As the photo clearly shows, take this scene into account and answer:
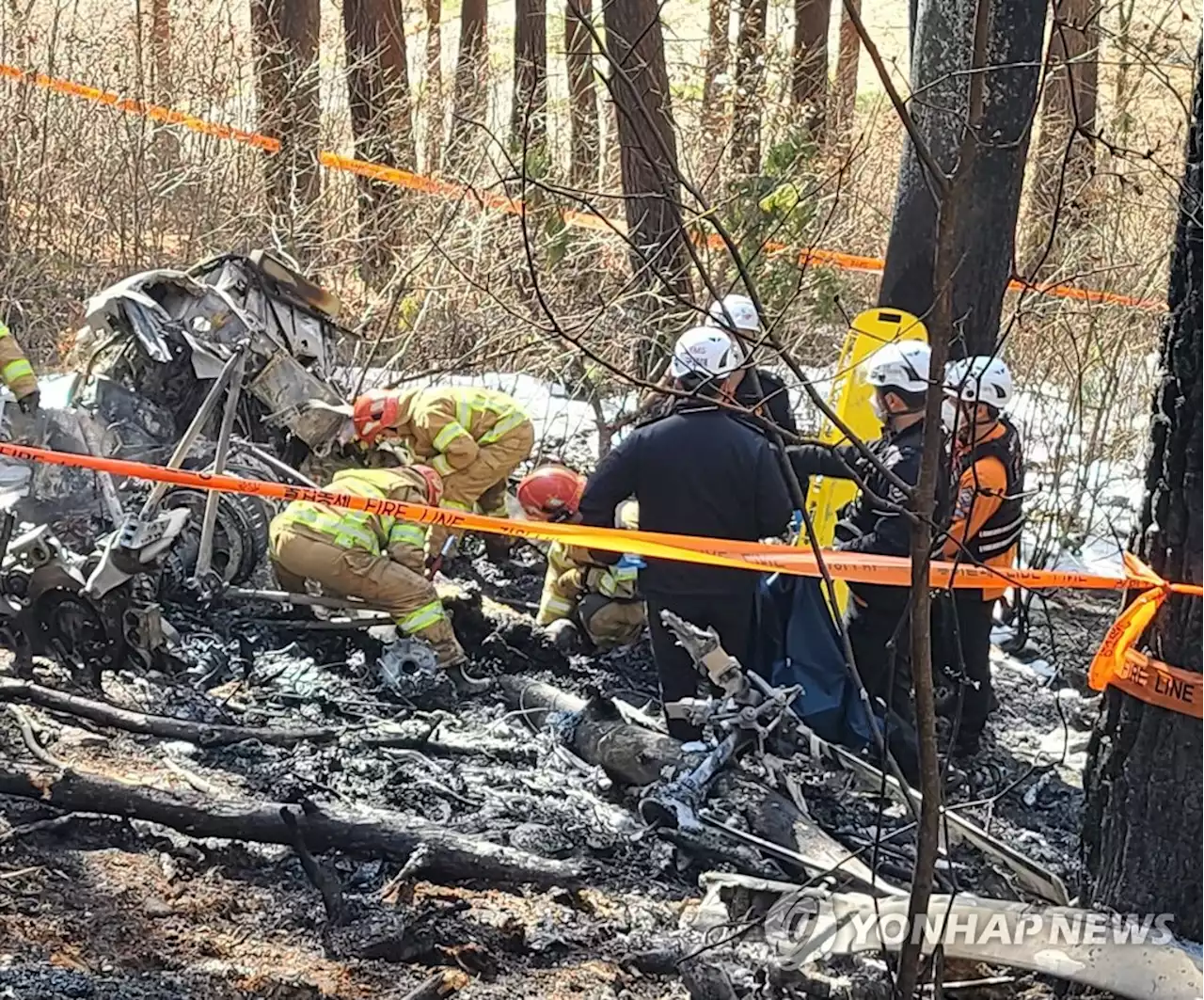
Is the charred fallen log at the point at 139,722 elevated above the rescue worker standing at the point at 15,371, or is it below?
below

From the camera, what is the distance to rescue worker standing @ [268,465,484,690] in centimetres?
614

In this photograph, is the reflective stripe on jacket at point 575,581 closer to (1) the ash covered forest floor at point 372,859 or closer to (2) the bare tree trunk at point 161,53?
(1) the ash covered forest floor at point 372,859

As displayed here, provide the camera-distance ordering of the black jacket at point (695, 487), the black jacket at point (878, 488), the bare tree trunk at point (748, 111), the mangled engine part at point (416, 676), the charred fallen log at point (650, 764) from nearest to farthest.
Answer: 1. the charred fallen log at point (650, 764)
2. the black jacket at point (878, 488)
3. the black jacket at point (695, 487)
4. the mangled engine part at point (416, 676)
5. the bare tree trunk at point (748, 111)

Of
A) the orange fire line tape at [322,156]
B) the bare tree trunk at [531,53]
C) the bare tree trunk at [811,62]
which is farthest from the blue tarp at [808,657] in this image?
the bare tree trunk at [811,62]

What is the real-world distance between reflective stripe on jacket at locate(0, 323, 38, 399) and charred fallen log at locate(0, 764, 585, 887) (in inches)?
112

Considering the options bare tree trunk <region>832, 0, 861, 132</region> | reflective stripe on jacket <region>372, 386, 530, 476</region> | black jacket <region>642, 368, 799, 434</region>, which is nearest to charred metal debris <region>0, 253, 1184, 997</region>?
reflective stripe on jacket <region>372, 386, 530, 476</region>

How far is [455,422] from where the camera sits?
6965 mm

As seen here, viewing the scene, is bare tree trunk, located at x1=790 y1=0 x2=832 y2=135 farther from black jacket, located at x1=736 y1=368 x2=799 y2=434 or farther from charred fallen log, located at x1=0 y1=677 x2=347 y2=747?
charred fallen log, located at x1=0 y1=677 x2=347 y2=747

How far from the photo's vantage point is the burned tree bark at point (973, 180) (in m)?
6.72

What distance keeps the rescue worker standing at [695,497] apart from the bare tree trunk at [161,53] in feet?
21.5

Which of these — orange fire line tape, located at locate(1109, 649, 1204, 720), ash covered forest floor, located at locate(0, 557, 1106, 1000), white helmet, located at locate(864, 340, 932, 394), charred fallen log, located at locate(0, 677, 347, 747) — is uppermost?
white helmet, located at locate(864, 340, 932, 394)

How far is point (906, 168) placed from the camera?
732cm

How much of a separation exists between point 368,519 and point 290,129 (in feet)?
20.4

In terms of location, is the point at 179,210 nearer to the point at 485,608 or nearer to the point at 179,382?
the point at 179,382
